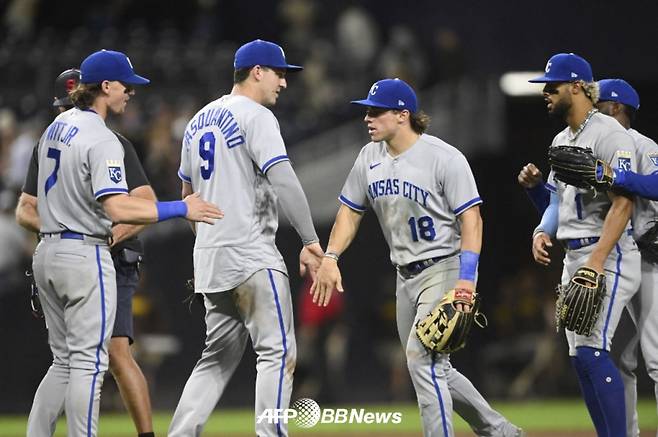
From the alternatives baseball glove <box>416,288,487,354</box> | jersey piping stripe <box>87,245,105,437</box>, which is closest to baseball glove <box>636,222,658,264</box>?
baseball glove <box>416,288,487,354</box>

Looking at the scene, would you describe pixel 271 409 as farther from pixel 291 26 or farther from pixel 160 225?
pixel 291 26

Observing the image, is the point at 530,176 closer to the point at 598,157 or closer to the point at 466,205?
the point at 598,157

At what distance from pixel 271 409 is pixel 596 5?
10419 millimetres

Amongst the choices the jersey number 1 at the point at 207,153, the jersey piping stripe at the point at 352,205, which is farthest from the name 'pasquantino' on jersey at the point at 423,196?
the jersey number 1 at the point at 207,153

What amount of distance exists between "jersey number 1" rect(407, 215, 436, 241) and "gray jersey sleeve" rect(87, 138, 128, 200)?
158 cm

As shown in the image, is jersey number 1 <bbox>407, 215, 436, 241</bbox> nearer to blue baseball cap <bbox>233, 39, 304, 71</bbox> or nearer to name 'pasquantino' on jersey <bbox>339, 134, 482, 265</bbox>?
name 'pasquantino' on jersey <bbox>339, 134, 482, 265</bbox>

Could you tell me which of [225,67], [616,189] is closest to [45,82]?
[225,67]

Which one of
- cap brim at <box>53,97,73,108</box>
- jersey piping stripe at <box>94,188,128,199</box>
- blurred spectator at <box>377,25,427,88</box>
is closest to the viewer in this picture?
jersey piping stripe at <box>94,188,128,199</box>

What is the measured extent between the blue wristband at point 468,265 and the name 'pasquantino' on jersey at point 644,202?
46.6 inches

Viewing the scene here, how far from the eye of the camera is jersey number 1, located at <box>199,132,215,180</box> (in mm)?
6270

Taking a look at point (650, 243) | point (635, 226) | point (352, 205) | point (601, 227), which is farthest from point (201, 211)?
point (650, 243)

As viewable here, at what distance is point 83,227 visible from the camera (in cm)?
612

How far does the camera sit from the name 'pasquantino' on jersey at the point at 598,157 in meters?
6.50

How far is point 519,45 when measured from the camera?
49.6 feet
